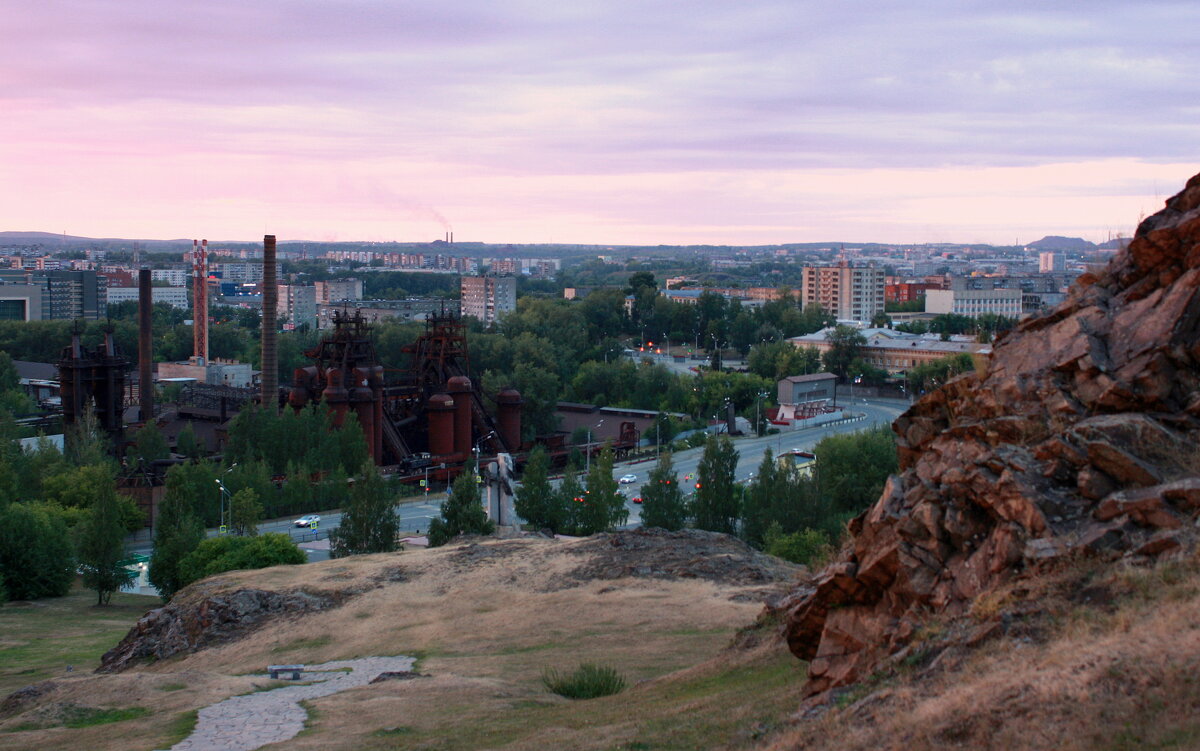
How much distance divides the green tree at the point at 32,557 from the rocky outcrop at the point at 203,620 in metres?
12.4

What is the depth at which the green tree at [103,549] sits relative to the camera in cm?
3803

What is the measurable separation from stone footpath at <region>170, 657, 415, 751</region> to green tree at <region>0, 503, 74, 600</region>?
20.3 metres

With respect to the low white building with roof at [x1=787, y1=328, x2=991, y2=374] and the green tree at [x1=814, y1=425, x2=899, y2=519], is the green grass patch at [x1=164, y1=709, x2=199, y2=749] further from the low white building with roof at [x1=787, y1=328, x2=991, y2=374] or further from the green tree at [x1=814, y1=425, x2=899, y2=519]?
the low white building with roof at [x1=787, y1=328, x2=991, y2=374]

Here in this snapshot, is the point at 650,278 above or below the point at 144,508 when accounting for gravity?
above

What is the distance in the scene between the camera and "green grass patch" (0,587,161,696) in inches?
1064

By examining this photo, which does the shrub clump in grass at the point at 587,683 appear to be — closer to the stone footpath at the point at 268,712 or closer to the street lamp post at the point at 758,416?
the stone footpath at the point at 268,712

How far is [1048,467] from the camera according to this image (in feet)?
45.0

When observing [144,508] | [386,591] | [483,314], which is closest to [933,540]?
[386,591]

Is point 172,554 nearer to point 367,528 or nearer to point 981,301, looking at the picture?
point 367,528

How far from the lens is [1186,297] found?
1461 centimetres

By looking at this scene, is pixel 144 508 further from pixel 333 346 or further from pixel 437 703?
pixel 437 703

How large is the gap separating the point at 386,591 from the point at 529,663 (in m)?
8.26

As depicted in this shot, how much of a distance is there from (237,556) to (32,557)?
8217 mm

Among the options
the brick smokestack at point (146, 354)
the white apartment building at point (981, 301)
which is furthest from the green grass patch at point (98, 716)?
the white apartment building at point (981, 301)
